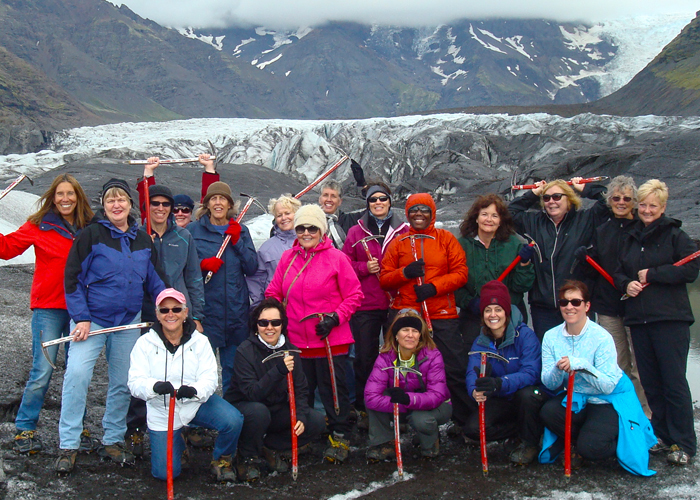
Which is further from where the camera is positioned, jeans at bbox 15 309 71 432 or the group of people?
jeans at bbox 15 309 71 432

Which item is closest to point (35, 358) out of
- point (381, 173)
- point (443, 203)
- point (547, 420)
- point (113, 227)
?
point (113, 227)

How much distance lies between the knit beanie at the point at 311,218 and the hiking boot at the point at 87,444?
2.26 metres

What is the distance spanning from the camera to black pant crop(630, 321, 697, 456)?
4.56 m

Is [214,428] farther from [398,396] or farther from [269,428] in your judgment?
[398,396]

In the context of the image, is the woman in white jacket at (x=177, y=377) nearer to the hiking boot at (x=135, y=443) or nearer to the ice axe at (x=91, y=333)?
the ice axe at (x=91, y=333)

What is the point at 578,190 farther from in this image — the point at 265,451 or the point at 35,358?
the point at 35,358

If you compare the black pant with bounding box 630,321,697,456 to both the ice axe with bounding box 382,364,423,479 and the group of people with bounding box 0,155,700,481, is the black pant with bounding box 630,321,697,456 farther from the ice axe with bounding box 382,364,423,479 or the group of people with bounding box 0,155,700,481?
the ice axe with bounding box 382,364,423,479

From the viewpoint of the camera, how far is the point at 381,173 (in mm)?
36281

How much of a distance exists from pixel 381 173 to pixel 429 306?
31494 millimetres

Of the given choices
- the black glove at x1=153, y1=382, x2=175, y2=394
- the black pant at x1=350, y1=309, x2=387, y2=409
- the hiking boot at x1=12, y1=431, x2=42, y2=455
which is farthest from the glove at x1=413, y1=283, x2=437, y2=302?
the hiking boot at x1=12, y1=431, x2=42, y2=455

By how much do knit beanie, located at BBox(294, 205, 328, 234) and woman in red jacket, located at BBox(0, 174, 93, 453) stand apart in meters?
1.71

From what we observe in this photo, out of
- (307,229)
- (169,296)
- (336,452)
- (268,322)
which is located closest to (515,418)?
(336,452)

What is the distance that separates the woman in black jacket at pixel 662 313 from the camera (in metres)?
4.55

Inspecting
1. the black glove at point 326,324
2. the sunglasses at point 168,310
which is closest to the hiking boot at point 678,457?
the black glove at point 326,324
